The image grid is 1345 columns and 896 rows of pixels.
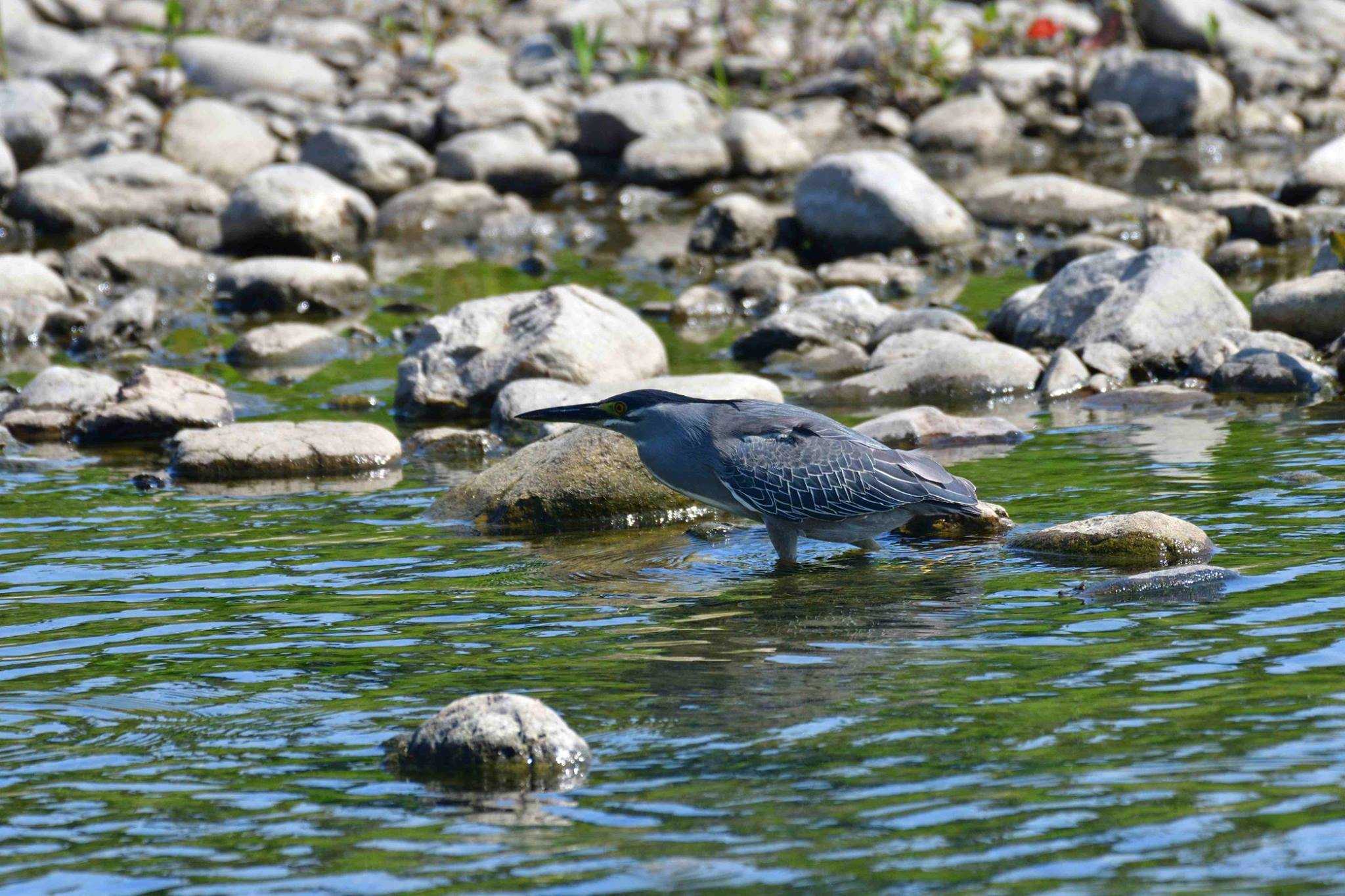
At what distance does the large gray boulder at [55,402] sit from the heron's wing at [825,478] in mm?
5699

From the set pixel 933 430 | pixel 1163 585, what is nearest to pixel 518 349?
pixel 933 430

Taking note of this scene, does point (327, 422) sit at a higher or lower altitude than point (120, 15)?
lower

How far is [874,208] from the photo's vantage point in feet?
53.9

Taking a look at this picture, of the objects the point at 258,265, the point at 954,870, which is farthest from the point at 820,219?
the point at 954,870

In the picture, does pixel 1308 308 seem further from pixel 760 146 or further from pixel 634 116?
pixel 634 116

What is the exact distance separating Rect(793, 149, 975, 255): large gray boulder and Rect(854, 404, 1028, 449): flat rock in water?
20.9ft

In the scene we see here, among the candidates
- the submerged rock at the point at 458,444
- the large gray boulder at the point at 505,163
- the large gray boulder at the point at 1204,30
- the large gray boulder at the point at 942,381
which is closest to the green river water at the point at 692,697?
the submerged rock at the point at 458,444

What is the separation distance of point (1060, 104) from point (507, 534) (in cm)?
1552

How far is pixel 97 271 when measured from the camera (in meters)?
16.6

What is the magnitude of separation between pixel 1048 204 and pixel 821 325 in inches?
207

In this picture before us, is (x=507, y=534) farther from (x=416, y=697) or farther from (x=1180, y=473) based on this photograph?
(x=1180, y=473)

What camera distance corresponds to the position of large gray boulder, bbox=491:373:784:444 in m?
10.3

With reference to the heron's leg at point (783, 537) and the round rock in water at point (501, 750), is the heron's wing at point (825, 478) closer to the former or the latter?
the heron's leg at point (783, 537)

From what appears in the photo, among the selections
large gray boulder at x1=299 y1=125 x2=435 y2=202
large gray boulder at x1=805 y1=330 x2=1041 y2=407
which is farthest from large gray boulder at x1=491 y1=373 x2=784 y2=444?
large gray boulder at x1=299 y1=125 x2=435 y2=202
